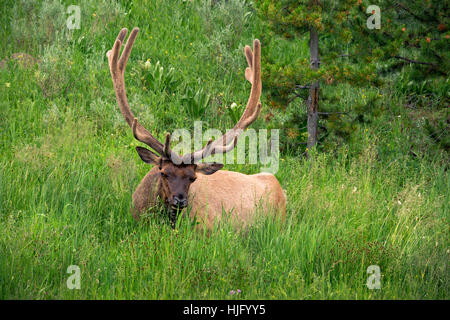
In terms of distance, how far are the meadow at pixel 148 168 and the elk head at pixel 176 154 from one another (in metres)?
0.35

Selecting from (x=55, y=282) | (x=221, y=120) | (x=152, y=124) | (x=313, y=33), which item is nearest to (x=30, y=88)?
(x=152, y=124)

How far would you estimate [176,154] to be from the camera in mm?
5148

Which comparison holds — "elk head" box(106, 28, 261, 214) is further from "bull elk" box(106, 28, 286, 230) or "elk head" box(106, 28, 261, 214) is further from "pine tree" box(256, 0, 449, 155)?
"pine tree" box(256, 0, 449, 155)

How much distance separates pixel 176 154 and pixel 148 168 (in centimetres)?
124

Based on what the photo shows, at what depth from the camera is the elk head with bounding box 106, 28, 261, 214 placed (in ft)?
16.4

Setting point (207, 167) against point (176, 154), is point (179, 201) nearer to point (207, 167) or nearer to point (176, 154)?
point (176, 154)

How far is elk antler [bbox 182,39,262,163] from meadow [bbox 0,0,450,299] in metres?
0.69

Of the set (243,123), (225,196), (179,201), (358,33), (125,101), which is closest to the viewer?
(179,201)

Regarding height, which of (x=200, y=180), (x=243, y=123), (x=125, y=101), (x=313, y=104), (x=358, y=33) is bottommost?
(x=200, y=180)

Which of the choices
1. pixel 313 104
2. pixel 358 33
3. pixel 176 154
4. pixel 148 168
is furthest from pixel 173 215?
pixel 358 33

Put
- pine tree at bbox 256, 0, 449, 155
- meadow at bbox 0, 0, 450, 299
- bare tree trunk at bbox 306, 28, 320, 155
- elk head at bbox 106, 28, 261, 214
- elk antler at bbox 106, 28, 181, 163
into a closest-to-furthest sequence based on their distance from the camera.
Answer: meadow at bbox 0, 0, 450, 299
elk head at bbox 106, 28, 261, 214
elk antler at bbox 106, 28, 181, 163
pine tree at bbox 256, 0, 449, 155
bare tree trunk at bbox 306, 28, 320, 155

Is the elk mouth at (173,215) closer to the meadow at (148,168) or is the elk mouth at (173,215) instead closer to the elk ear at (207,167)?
the meadow at (148,168)

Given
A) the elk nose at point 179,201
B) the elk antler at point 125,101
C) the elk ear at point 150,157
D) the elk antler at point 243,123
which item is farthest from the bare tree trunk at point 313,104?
the elk nose at point 179,201

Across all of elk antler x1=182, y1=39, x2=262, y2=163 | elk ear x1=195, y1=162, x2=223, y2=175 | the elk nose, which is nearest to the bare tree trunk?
elk antler x1=182, y1=39, x2=262, y2=163
